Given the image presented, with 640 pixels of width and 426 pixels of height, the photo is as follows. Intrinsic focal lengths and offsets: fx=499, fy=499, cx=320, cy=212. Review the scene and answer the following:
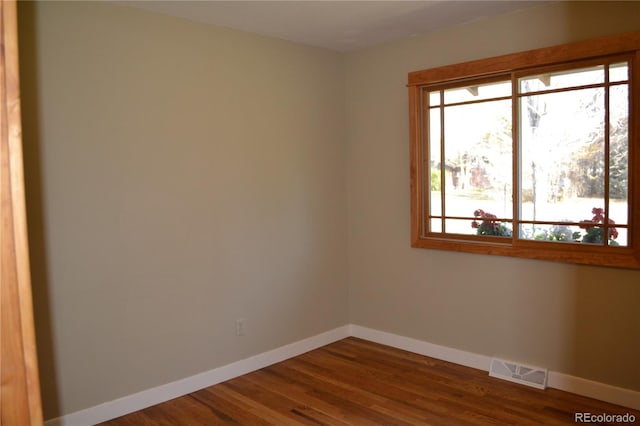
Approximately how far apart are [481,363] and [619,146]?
1.73 metres

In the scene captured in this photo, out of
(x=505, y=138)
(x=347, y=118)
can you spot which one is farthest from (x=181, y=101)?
(x=505, y=138)

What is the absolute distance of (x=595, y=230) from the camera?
10.2 feet

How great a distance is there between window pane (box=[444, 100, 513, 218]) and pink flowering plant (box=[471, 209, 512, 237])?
0.15ft

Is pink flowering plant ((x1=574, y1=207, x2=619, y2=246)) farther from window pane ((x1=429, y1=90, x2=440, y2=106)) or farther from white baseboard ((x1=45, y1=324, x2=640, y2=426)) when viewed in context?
window pane ((x1=429, y1=90, x2=440, y2=106))

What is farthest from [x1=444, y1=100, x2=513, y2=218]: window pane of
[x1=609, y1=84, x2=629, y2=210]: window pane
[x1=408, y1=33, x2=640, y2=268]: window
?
[x1=609, y1=84, x2=629, y2=210]: window pane

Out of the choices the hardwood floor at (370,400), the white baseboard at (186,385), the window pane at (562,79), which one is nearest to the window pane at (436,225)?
the hardwood floor at (370,400)

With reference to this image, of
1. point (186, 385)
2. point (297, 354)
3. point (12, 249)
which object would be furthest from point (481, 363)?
point (12, 249)

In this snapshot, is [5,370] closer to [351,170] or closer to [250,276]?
[250,276]

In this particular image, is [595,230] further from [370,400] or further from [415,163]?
[370,400]

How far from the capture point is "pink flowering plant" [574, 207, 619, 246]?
3.05 meters

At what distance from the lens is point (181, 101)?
326 cm

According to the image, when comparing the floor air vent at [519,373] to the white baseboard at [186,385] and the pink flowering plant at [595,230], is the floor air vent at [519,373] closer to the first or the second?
the pink flowering plant at [595,230]

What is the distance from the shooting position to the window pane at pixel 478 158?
351cm

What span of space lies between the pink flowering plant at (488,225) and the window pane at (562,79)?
90cm
